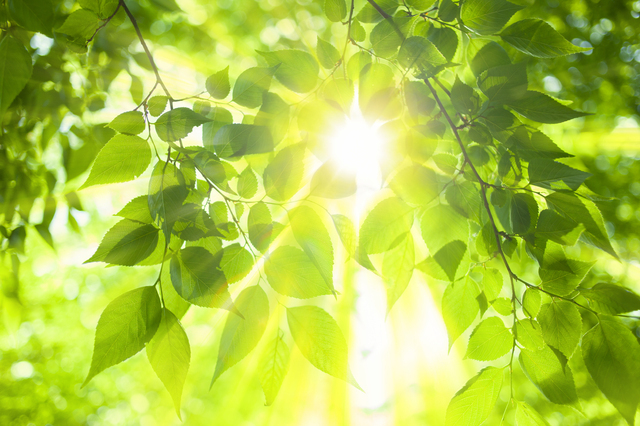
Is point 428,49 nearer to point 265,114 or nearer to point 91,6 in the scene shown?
point 265,114

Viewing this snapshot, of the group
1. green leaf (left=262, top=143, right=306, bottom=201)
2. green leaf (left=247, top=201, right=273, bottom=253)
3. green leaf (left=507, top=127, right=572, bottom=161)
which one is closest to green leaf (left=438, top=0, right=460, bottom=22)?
green leaf (left=507, top=127, right=572, bottom=161)

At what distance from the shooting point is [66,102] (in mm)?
1313

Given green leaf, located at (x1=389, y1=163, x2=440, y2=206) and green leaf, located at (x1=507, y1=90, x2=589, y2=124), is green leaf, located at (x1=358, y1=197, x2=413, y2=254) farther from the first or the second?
green leaf, located at (x1=507, y1=90, x2=589, y2=124)

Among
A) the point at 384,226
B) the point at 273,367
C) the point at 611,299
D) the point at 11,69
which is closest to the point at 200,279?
the point at 273,367

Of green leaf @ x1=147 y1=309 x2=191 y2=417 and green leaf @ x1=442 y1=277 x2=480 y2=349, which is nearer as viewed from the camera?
green leaf @ x1=147 y1=309 x2=191 y2=417

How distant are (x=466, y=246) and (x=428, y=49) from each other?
303mm

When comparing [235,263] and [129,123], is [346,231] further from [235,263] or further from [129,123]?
[129,123]

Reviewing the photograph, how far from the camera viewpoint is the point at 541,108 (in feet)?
1.63

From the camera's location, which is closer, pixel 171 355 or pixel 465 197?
pixel 171 355

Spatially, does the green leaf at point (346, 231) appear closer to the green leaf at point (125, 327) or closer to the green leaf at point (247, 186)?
the green leaf at point (247, 186)

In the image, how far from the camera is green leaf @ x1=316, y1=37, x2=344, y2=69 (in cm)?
56

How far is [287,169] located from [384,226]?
0.18m

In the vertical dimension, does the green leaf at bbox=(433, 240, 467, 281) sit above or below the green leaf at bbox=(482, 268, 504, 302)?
above

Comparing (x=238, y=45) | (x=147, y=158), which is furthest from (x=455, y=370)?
(x=147, y=158)
